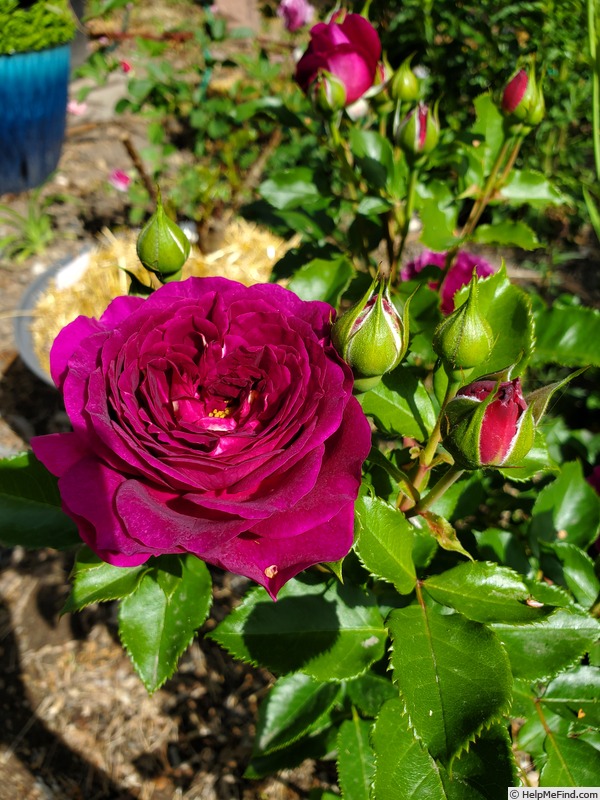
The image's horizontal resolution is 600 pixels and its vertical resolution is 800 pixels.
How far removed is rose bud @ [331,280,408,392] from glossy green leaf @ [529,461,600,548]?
454 mm

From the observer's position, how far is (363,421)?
1.63 feet

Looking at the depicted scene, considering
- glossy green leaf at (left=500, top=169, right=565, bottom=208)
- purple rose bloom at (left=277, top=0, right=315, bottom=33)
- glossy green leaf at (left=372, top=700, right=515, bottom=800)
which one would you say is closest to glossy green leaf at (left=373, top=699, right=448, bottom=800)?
glossy green leaf at (left=372, top=700, right=515, bottom=800)

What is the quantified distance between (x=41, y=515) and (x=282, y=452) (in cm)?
35

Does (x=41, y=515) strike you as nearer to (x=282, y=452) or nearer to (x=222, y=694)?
(x=282, y=452)

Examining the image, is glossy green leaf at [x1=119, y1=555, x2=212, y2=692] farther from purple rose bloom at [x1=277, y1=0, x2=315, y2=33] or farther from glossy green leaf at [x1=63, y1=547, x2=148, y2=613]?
purple rose bloom at [x1=277, y1=0, x2=315, y2=33]

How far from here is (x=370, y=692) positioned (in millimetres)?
797

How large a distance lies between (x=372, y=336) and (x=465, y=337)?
0.09 meters

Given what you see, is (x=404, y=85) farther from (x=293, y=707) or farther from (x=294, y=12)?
(x=294, y=12)

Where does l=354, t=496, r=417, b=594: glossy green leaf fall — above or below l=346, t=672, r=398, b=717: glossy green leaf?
above

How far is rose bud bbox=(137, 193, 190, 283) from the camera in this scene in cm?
64

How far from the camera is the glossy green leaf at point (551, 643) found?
63 centimetres

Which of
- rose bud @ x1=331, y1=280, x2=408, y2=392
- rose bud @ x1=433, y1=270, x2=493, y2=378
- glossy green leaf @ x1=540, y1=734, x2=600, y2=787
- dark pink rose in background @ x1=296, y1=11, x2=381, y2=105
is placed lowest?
glossy green leaf @ x1=540, y1=734, x2=600, y2=787

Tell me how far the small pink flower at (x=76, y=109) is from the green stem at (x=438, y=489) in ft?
11.3

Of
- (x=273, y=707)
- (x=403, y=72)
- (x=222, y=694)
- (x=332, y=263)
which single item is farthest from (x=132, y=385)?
(x=222, y=694)
